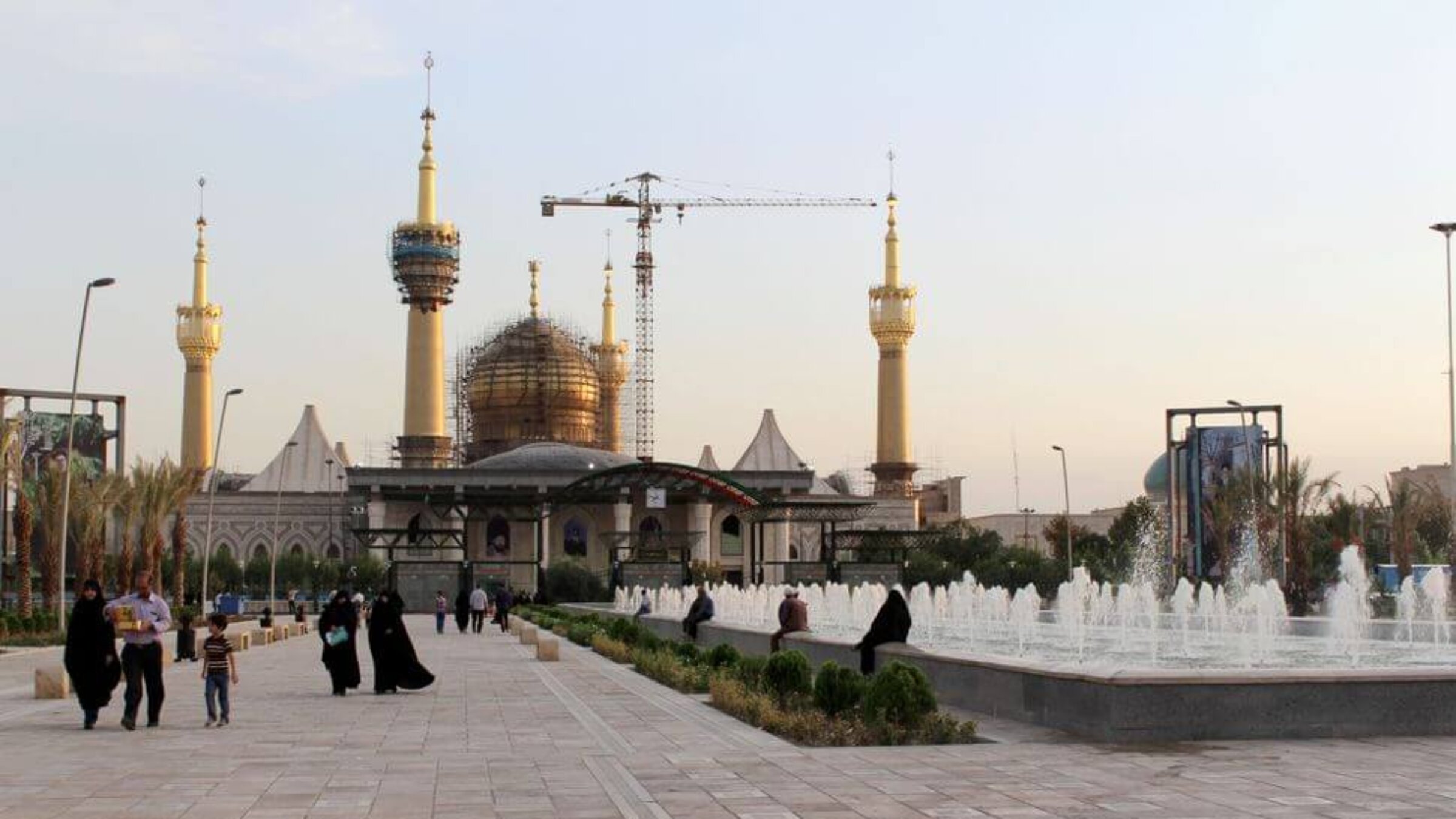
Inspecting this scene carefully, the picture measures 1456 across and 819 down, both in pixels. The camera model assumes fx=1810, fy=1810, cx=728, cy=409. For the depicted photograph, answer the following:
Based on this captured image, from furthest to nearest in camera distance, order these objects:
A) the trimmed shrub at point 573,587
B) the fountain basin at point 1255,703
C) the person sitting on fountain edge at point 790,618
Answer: the trimmed shrub at point 573,587 → the person sitting on fountain edge at point 790,618 → the fountain basin at point 1255,703

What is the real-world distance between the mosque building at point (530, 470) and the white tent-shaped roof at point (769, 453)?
12 centimetres

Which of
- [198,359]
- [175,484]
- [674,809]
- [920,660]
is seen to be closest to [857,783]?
[674,809]

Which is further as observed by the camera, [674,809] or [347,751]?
[347,751]

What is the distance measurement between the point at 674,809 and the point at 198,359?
91.4m

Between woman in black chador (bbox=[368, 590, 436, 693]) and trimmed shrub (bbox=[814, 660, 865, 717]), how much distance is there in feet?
20.9

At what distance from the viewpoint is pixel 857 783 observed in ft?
37.0

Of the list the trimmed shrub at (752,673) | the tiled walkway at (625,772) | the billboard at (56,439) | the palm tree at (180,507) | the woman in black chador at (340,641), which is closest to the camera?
the tiled walkway at (625,772)

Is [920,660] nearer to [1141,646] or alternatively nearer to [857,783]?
[857,783]

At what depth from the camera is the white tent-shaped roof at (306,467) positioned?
102 metres

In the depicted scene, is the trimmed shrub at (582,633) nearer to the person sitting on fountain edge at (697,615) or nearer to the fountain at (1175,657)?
the fountain at (1175,657)

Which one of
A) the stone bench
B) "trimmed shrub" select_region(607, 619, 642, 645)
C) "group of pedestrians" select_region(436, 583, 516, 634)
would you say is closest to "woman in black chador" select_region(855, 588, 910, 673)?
the stone bench

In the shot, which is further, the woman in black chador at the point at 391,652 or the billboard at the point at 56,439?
the billboard at the point at 56,439

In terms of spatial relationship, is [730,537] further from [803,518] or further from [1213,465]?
[1213,465]

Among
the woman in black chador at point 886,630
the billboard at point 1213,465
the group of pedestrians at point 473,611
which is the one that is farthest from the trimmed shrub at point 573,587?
the woman in black chador at point 886,630
